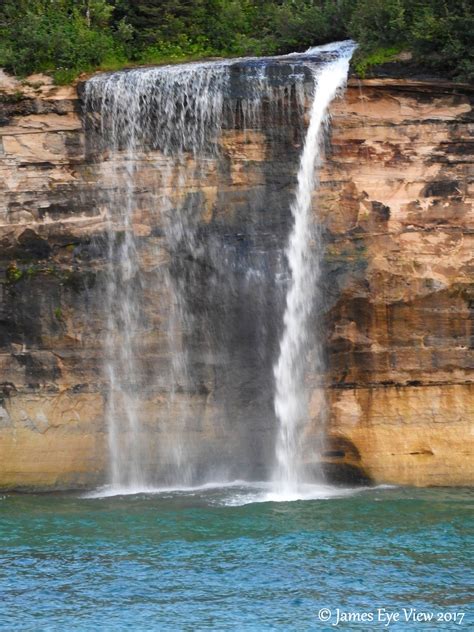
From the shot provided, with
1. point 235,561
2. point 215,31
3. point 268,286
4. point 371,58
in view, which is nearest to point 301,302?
point 268,286

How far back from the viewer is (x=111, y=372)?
17906 mm

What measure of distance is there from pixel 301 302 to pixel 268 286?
1.92ft

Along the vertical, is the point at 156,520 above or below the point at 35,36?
below

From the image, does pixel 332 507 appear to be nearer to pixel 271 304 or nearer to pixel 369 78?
pixel 271 304

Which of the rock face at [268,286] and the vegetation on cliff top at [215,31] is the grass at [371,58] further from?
the rock face at [268,286]

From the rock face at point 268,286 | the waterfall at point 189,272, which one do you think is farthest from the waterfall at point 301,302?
the rock face at point 268,286

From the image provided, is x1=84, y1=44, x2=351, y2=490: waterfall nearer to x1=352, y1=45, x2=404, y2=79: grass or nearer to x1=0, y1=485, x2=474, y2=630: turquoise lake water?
x1=352, y1=45, x2=404, y2=79: grass

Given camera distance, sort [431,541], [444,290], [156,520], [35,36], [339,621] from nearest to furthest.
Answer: [339,621] < [431,541] < [156,520] < [444,290] < [35,36]

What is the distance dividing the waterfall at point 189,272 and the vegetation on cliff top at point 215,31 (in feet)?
3.76

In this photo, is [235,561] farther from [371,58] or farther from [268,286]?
[371,58]

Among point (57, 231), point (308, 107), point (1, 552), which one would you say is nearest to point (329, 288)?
point (308, 107)

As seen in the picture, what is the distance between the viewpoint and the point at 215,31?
69.8 ft

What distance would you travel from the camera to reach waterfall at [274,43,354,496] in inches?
685

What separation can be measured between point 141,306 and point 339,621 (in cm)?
810
